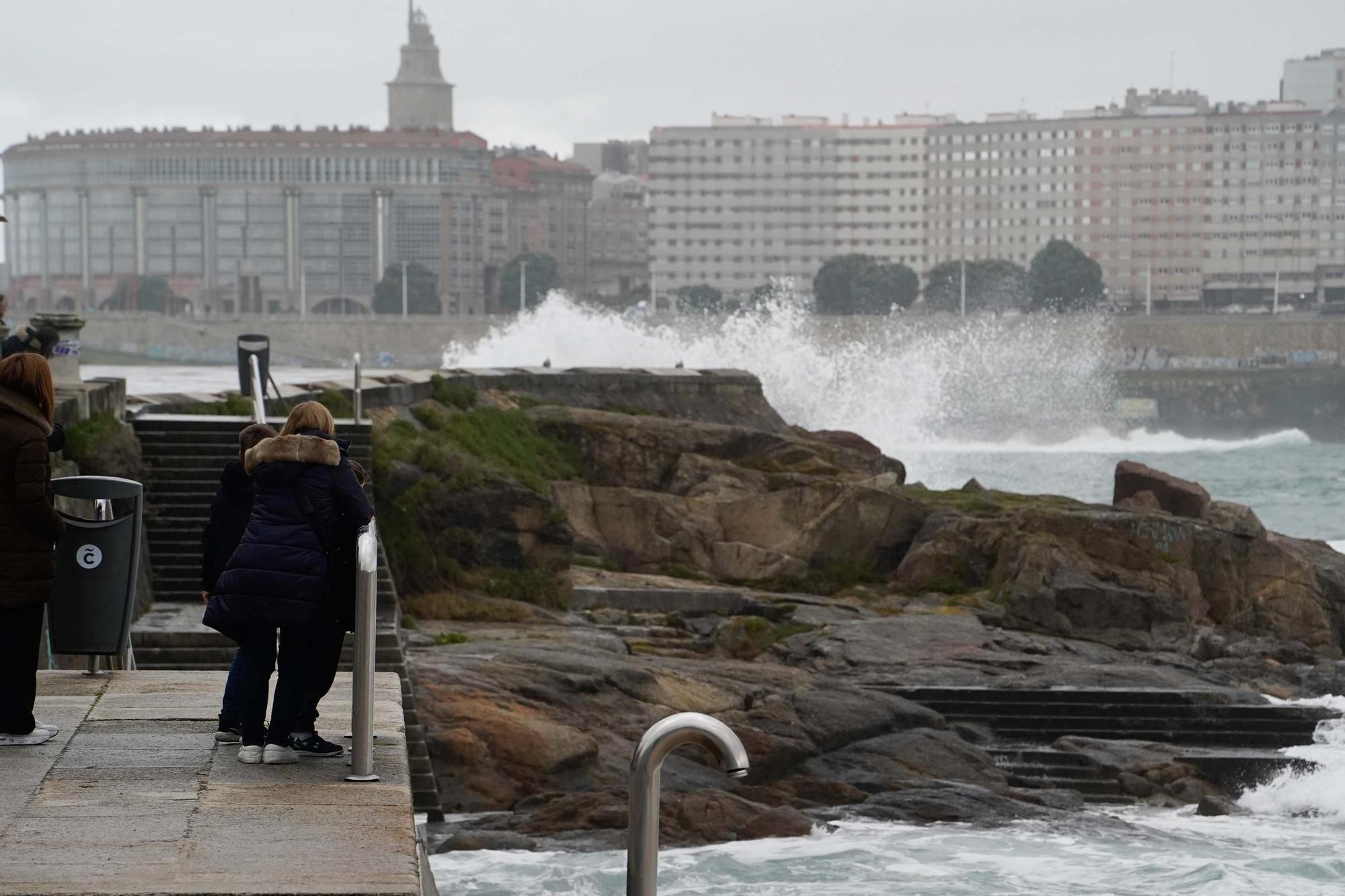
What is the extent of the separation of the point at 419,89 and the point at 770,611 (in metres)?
165

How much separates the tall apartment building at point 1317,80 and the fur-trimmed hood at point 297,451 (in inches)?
6770

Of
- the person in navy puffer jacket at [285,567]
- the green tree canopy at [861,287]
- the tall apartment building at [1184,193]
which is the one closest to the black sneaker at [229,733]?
the person in navy puffer jacket at [285,567]

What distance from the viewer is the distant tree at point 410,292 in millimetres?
149750

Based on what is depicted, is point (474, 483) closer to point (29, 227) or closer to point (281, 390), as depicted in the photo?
point (281, 390)

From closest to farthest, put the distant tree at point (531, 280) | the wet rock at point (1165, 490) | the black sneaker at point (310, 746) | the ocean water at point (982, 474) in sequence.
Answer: the black sneaker at point (310, 746) → the ocean water at point (982, 474) → the wet rock at point (1165, 490) → the distant tree at point (531, 280)

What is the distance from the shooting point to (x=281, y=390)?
22375 mm

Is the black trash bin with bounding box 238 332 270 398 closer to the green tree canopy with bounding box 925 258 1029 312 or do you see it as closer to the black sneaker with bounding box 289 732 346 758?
the black sneaker with bounding box 289 732 346 758

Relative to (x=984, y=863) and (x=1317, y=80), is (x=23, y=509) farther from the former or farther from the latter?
(x=1317, y=80)

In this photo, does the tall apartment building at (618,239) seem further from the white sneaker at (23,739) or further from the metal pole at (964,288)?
the white sneaker at (23,739)

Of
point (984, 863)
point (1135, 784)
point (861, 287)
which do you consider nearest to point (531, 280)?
point (861, 287)

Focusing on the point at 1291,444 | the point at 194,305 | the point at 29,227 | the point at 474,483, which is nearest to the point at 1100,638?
the point at 474,483

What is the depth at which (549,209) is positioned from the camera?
582 ft

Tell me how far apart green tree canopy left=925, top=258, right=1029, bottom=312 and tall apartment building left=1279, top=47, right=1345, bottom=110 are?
130ft

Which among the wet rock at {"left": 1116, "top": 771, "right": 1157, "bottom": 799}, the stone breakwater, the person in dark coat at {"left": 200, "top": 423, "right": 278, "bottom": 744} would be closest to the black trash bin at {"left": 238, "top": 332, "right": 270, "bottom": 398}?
the stone breakwater
